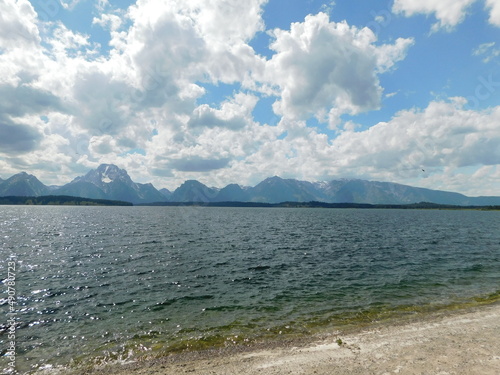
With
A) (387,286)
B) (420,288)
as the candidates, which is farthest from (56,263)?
(420,288)

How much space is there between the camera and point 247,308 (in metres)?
27.4

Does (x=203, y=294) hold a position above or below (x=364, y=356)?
below

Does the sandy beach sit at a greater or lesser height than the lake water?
greater

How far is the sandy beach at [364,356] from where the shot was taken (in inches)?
623

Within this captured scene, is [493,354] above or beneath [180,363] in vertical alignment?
above

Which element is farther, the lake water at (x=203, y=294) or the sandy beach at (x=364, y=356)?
the lake water at (x=203, y=294)

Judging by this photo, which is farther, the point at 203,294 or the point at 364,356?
the point at 203,294

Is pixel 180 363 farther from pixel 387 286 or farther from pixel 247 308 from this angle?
pixel 387 286

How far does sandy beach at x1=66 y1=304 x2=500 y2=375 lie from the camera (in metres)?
15.8

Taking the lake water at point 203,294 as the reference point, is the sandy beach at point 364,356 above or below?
above

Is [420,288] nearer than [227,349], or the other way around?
[227,349]

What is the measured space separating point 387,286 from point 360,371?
73.3 feet

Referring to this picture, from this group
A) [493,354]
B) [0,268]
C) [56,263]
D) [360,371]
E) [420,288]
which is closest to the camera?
[360,371]

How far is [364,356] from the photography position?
56.9 ft
